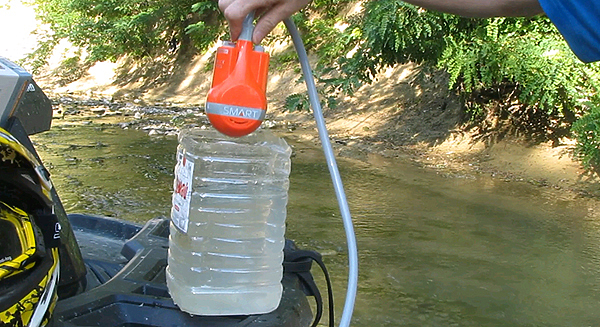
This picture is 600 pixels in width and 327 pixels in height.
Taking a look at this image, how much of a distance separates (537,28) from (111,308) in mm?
6917

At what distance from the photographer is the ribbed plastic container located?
1729 millimetres

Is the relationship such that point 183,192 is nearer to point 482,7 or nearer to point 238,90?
point 238,90

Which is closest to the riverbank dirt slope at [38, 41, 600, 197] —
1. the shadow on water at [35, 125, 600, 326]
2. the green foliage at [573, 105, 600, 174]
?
the green foliage at [573, 105, 600, 174]

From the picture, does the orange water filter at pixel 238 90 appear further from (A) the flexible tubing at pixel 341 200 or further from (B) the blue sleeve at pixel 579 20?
(B) the blue sleeve at pixel 579 20

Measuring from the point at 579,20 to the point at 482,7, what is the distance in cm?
34

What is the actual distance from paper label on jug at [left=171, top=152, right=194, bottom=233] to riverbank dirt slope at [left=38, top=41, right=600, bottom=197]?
231 inches

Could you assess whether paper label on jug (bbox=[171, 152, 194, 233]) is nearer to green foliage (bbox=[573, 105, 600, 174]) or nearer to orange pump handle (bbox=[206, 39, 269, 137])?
orange pump handle (bbox=[206, 39, 269, 137])

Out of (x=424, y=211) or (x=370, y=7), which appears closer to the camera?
(x=424, y=211)

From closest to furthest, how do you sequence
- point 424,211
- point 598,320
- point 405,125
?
point 598,320, point 424,211, point 405,125

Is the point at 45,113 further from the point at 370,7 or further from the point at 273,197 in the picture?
the point at 370,7

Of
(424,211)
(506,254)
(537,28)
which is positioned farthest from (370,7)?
(506,254)

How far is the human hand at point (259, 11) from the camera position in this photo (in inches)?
54.7

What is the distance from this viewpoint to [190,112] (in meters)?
11.6

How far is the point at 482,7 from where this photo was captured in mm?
Answer: 1488
